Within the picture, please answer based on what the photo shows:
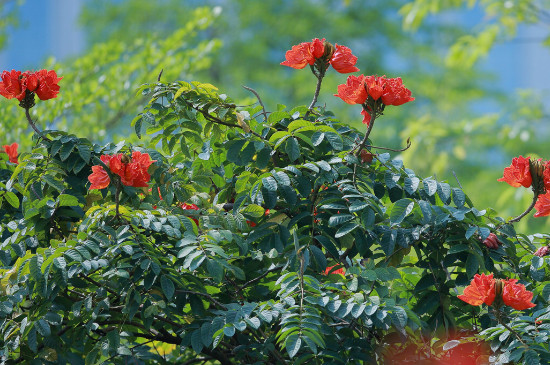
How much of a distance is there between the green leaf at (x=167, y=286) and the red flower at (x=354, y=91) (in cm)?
80

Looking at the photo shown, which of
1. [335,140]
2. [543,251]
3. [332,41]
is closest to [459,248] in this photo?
[543,251]

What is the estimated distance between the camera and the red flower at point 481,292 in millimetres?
1922

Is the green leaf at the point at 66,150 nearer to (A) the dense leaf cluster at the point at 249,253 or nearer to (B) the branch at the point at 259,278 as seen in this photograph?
(A) the dense leaf cluster at the point at 249,253

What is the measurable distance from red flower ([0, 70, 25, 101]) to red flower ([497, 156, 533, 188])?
5.71 feet

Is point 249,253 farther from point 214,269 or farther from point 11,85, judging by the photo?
point 11,85

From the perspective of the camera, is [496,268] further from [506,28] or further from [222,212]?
[506,28]

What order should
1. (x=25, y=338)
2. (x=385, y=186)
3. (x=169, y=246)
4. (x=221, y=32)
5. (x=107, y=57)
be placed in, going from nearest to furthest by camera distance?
(x=25, y=338) → (x=169, y=246) → (x=385, y=186) → (x=107, y=57) → (x=221, y=32)

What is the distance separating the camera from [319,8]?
1592 centimetres

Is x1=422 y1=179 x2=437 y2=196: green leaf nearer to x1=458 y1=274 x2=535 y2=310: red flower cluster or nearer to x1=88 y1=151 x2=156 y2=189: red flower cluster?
x1=458 y1=274 x2=535 y2=310: red flower cluster

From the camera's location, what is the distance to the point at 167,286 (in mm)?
2080

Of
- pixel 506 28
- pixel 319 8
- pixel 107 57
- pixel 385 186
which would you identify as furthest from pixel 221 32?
pixel 385 186

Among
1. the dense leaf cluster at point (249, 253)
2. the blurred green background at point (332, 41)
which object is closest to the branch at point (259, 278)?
the dense leaf cluster at point (249, 253)

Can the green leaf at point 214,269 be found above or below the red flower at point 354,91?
below

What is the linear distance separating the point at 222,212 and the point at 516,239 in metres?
1.01
